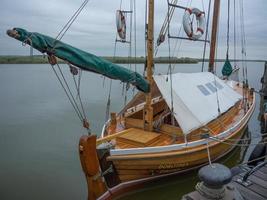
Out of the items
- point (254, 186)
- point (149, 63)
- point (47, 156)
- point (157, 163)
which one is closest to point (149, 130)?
point (157, 163)

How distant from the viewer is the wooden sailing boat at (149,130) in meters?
5.47

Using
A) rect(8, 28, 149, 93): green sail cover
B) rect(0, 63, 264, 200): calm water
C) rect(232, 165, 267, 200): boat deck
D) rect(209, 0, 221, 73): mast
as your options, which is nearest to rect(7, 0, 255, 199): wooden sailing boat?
rect(8, 28, 149, 93): green sail cover

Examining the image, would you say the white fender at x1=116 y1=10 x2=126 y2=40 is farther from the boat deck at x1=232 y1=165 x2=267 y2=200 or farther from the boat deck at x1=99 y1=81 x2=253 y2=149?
the boat deck at x1=232 y1=165 x2=267 y2=200

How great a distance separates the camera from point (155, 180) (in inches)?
260

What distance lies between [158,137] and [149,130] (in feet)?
1.55

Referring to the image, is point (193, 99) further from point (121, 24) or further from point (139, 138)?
point (121, 24)

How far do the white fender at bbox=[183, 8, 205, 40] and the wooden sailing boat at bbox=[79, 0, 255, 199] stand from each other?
1253 millimetres

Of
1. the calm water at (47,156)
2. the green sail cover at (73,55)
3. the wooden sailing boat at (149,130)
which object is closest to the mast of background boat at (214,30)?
the calm water at (47,156)

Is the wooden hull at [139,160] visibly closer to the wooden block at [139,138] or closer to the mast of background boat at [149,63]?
the wooden block at [139,138]

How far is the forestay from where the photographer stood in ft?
21.9

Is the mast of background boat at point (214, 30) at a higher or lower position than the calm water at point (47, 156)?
higher

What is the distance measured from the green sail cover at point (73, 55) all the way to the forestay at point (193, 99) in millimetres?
1226

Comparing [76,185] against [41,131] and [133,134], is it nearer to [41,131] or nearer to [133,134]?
[133,134]

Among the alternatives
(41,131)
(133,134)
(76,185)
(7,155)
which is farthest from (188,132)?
(41,131)
